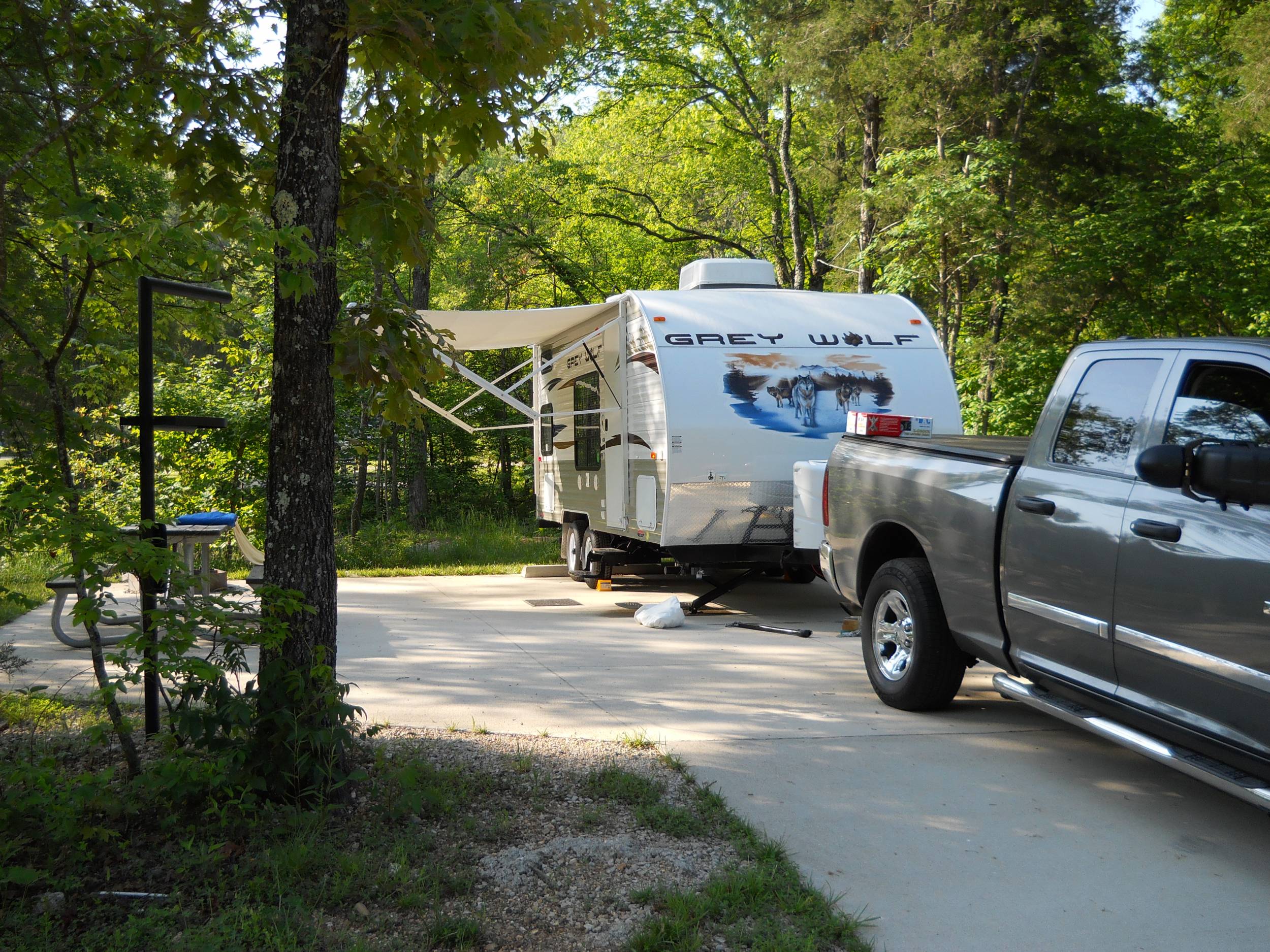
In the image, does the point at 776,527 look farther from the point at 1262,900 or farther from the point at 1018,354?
the point at 1018,354

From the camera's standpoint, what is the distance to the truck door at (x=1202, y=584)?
368 cm

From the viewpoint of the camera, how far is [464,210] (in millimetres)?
19312

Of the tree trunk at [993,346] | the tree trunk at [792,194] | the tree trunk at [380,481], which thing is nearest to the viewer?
the tree trunk at [993,346]

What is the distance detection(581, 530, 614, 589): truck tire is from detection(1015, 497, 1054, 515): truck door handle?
21.9ft

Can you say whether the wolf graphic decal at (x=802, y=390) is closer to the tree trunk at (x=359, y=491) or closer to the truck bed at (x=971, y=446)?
the truck bed at (x=971, y=446)

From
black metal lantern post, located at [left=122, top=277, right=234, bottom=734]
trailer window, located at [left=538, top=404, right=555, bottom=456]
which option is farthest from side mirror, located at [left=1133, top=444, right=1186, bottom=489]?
trailer window, located at [left=538, top=404, right=555, bottom=456]

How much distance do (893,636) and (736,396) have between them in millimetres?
3523

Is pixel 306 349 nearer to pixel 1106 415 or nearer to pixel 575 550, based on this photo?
pixel 1106 415

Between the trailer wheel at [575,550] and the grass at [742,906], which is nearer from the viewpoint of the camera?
the grass at [742,906]

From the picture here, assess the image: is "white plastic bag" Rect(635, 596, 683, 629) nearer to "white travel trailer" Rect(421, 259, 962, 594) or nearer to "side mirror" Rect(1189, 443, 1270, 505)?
"white travel trailer" Rect(421, 259, 962, 594)

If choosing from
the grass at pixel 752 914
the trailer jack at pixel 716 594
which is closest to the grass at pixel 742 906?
the grass at pixel 752 914

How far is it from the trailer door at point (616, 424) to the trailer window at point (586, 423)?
0.33m

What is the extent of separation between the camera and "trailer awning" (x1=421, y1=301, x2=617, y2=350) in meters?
10.8

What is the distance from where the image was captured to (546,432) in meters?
13.5
